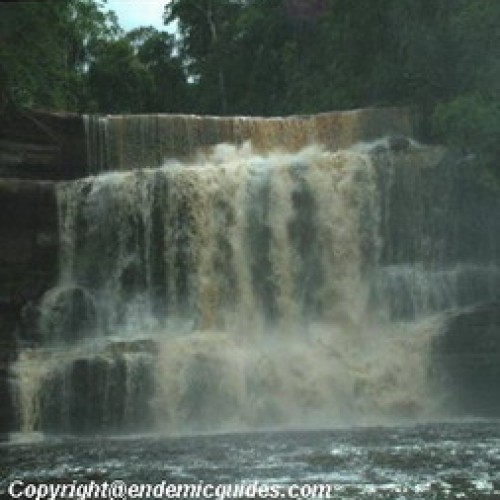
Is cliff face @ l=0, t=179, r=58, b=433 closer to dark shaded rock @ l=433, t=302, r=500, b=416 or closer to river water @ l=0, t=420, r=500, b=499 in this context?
river water @ l=0, t=420, r=500, b=499

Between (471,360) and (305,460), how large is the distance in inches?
302

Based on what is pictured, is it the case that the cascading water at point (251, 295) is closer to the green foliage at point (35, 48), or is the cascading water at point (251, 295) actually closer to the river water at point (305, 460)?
the river water at point (305, 460)

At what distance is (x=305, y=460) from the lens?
45.3ft

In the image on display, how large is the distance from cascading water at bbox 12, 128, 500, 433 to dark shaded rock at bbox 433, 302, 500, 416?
326 mm

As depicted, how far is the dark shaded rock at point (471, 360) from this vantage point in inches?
803

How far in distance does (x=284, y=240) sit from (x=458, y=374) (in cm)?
485

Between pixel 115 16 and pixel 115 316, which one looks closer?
pixel 115 316

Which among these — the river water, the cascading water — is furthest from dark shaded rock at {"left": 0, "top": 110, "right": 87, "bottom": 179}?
the river water

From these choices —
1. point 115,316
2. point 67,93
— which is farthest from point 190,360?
point 67,93

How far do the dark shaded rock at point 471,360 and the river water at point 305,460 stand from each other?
86.7 inches

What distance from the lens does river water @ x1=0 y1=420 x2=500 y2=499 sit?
1184 centimetres

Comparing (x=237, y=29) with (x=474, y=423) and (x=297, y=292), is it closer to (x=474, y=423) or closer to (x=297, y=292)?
(x=297, y=292)

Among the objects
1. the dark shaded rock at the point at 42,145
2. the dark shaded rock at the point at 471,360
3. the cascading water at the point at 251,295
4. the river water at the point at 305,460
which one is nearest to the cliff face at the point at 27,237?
the cascading water at the point at 251,295

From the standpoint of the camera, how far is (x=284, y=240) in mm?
23156
